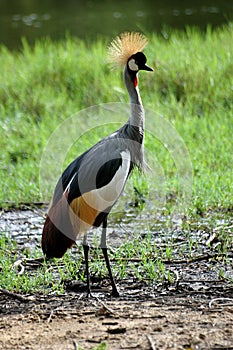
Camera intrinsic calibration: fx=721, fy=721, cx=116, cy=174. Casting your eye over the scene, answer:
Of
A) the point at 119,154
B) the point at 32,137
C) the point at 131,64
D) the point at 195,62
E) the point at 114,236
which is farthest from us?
the point at 195,62

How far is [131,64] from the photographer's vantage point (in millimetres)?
4703

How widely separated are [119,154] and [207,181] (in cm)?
180

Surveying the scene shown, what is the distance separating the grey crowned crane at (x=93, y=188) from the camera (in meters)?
4.39

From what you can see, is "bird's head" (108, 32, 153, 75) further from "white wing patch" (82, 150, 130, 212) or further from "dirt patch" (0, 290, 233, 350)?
"dirt patch" (0, 290, 233, 350)

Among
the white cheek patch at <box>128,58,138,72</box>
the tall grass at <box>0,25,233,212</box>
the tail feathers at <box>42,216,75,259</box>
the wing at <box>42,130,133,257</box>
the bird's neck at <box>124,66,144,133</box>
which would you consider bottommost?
the tall grass at <box>0,25,233,212</box>

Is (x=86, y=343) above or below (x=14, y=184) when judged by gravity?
above

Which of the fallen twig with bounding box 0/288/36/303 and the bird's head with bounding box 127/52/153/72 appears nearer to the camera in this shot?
the fallen twig with bounding box 0/288/36/303

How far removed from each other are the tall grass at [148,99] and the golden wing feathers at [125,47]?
145 cm

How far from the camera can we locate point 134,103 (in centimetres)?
458

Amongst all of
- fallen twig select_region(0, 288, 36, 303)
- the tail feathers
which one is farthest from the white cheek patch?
fallen twig select_region(0, 288, 36, 303)

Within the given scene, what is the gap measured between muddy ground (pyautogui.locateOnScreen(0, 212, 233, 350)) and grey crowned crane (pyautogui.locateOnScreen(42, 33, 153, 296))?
0.21m

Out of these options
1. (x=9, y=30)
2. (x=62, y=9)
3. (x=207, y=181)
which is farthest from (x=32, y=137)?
(x=62, y=9)

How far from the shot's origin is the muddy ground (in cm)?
345

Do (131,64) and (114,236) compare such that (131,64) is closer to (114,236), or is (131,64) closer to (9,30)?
(114,236)
